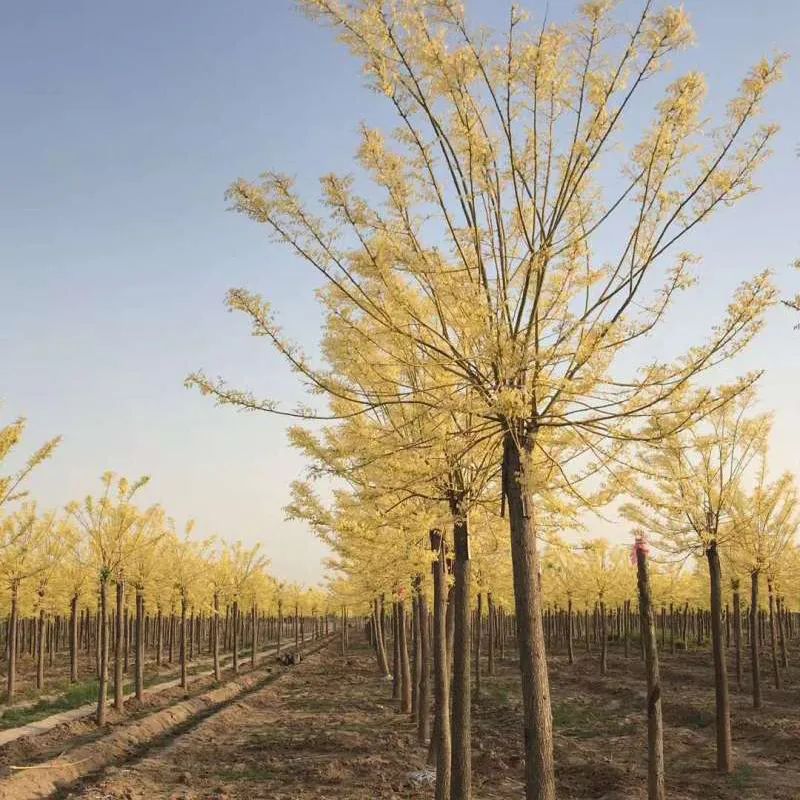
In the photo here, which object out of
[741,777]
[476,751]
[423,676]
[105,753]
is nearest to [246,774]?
[105,753]

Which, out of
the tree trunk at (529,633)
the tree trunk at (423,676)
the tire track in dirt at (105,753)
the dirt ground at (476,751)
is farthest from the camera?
the tree trunk at (423,676)

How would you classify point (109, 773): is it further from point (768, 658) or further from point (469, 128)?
point (768, 658)

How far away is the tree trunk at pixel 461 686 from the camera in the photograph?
8242 mm

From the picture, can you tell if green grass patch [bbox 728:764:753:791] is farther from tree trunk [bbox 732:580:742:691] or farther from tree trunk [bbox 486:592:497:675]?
tree trunk [bbox 486:592:497:675]

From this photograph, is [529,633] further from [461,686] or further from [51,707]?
[51,707]

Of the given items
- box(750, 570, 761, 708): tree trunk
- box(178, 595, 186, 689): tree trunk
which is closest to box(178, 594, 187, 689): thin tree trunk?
box(178, 595, 186, 689): tree trunk

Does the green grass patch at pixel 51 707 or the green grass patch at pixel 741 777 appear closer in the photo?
the green grass patch at pixel 741 777

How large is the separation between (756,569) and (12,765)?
17.7 m

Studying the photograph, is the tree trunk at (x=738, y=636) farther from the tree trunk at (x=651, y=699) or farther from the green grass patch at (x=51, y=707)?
the green grass patch at (x=51, y=707)

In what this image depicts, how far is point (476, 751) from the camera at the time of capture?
15531 mm

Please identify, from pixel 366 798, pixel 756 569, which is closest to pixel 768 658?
pixel 756 569

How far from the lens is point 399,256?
5594 millimetres

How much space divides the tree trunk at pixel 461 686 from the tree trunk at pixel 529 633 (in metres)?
2.60

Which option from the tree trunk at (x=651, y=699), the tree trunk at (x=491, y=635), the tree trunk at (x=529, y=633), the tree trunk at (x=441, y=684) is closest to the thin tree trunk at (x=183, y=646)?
the tree trunk at (x=491, y=635)
